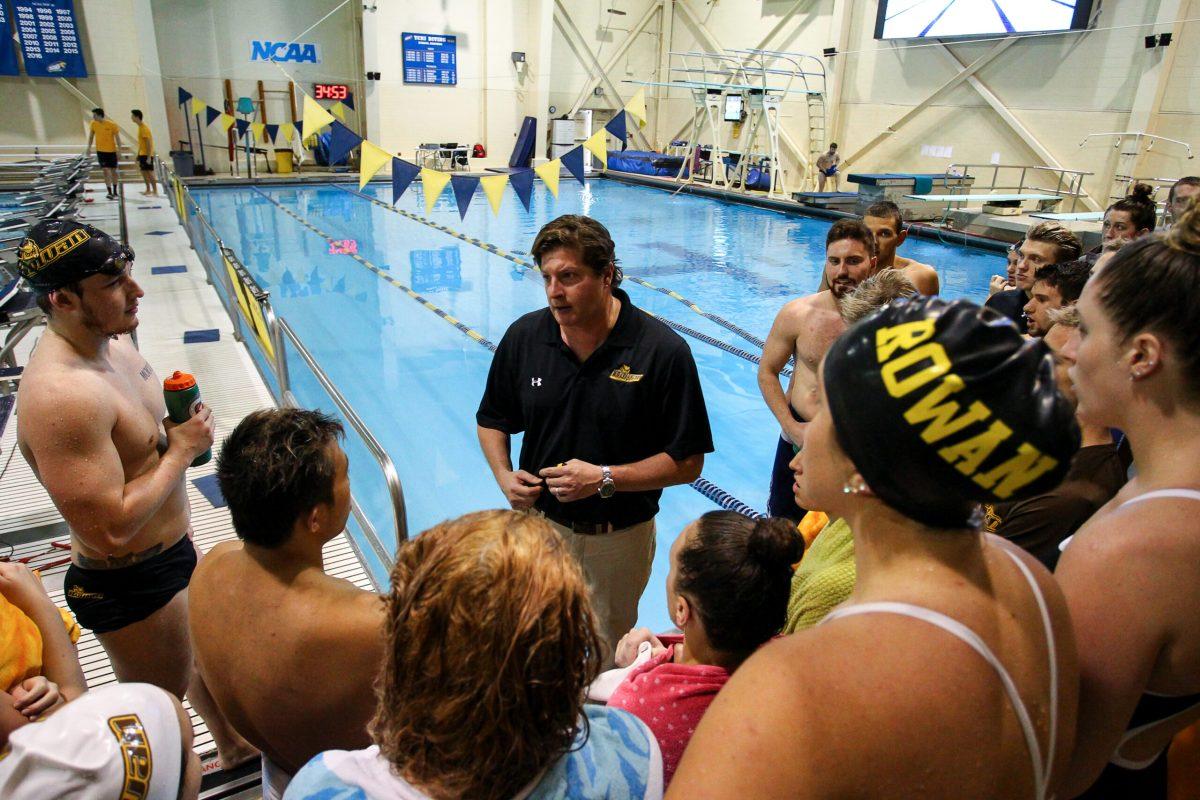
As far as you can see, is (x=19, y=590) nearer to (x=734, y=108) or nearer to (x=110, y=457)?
(x=110, y=457)

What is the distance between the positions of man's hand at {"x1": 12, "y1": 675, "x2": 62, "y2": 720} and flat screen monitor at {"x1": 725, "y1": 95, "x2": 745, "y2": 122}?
1823cm

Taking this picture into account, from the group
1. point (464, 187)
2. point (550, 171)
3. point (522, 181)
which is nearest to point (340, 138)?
point (464, 187)

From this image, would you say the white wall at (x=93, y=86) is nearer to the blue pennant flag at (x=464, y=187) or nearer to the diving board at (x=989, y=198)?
the blue pennant flag at (x=464, y=187)

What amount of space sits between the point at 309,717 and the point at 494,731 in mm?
726

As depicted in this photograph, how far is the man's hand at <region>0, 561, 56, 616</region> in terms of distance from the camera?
1594mm

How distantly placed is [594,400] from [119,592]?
1.48m

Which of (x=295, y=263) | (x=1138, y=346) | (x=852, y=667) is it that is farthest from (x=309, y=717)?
(x=295, y=263)

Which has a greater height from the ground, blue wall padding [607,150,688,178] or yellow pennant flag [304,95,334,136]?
yellow pennant flag [304,95,334,136]

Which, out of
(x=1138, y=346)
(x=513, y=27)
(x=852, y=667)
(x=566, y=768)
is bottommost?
(x=566, y=768)

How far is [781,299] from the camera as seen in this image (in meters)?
9.07

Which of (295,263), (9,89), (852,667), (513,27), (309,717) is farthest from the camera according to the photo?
(513,27)

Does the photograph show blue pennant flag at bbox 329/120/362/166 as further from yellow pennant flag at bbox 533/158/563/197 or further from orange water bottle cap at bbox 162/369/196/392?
orange water bottle cap at bbox 162/369/196/392

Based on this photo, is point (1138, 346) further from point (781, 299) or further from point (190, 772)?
point (781, 299)

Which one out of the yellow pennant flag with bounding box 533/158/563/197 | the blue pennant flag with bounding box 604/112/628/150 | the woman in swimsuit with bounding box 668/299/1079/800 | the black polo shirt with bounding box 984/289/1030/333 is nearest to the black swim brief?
the woman in swimsuit with bounding box 668/299/1079/800
